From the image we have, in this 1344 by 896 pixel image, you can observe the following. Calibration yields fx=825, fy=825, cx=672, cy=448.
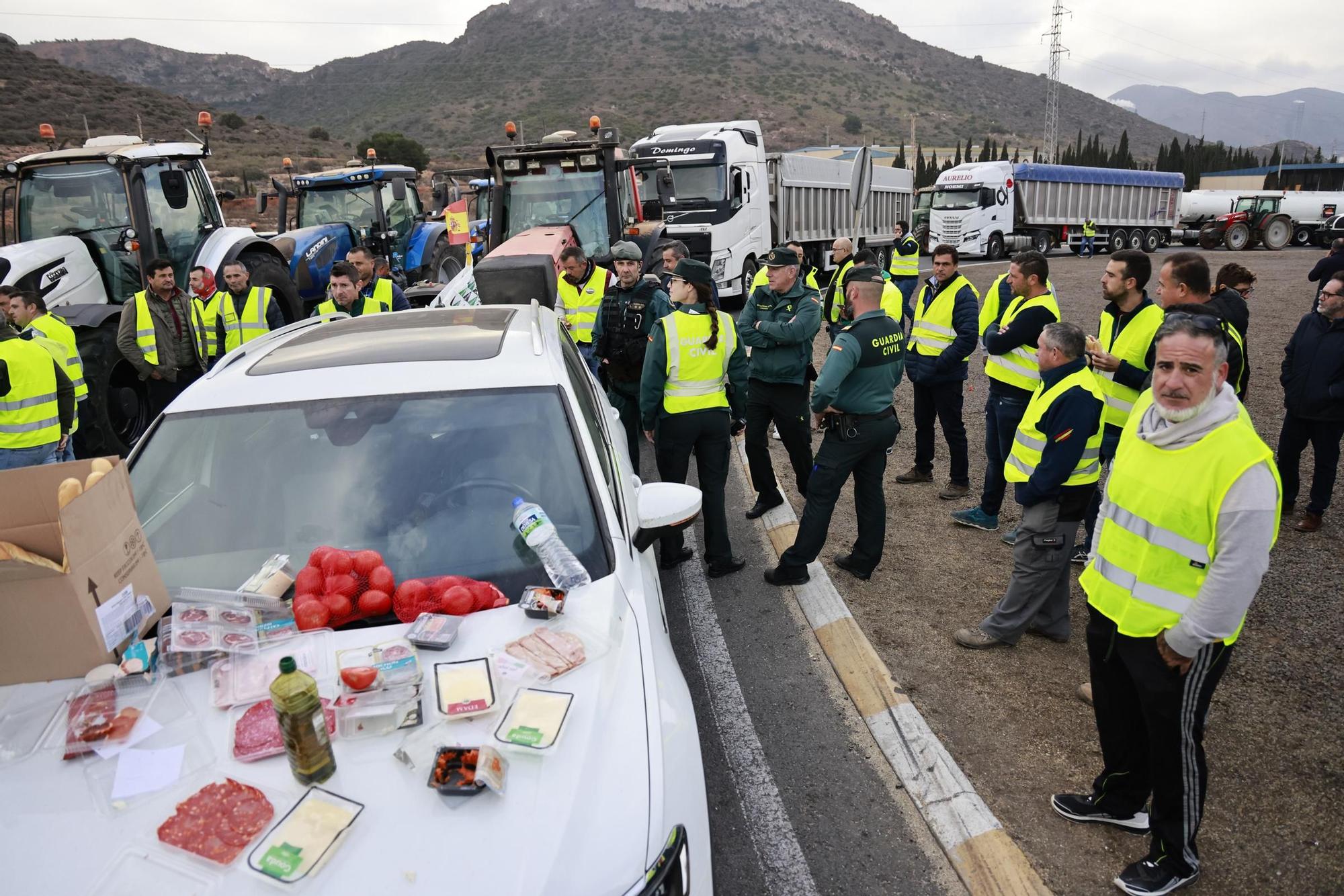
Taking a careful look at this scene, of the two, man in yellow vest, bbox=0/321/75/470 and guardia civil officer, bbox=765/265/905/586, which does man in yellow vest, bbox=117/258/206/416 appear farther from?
guardia civil officer, bbox=765/265/905/586

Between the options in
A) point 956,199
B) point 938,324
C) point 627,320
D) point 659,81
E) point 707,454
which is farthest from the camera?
point 659,81

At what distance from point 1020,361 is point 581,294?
3572 millimetres

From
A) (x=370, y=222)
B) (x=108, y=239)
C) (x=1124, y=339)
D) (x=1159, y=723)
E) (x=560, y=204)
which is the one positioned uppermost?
(x=560, y=204)

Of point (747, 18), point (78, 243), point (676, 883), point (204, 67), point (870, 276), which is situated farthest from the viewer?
point (747, 18)

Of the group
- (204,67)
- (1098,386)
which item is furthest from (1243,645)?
(204,67)

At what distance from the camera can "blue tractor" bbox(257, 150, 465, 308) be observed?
43.5 ft

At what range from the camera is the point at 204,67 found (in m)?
94.6

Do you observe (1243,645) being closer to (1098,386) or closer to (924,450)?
(1098,386)

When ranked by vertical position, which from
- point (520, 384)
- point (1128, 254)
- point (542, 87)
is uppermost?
point (542, 87)

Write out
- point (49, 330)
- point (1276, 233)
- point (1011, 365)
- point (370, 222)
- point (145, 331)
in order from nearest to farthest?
1. point (1011, 365)
2. point (49, 330)
3. point (145, 331)
4. point (370, 222)
5. point (1276, 233)

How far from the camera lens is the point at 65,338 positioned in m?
6.18

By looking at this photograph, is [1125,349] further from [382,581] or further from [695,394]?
[382,581]

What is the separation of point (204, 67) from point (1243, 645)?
116m

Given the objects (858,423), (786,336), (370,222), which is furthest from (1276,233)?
(858,423)
